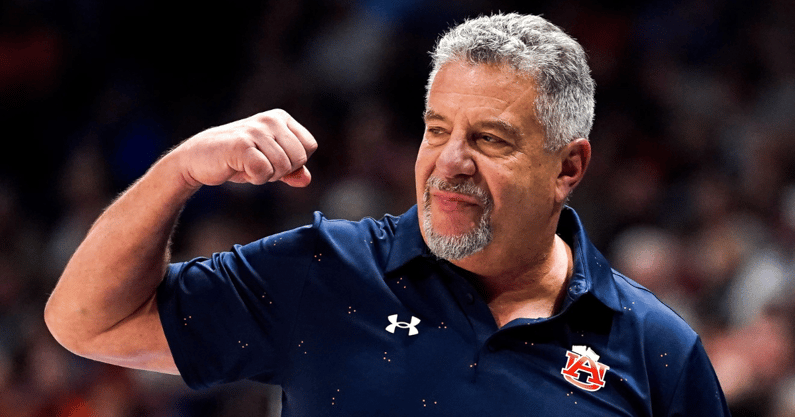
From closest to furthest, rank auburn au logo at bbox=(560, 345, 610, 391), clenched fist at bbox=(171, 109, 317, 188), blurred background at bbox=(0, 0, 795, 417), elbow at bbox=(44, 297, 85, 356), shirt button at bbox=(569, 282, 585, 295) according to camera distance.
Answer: clenched fist at bbox=(171, 109, 317, 188), elbow at bbox=(44, 297, 85, 356), auburn au logo at bbox=(560, 345, 610, 391), shirt button at bbox=(569, 282, 585, 295), blurred background at bbox=(0, 0, 795, 417)

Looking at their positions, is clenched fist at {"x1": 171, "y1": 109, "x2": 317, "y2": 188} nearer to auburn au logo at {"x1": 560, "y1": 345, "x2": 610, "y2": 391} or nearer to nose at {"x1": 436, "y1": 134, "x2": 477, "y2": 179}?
nose at {"x1": 436, "y1": 134, "x2": 477, "y2": 179}

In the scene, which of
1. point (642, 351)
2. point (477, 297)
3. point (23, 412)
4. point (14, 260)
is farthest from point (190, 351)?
point (14, 260)

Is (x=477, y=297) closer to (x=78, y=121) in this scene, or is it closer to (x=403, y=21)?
(x=403, y=21)

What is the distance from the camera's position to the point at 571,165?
238 cm

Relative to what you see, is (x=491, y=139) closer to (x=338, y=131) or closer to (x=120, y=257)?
(x=120, y=257)

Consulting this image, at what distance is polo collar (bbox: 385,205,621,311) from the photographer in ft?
7.44

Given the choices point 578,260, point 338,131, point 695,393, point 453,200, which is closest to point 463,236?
point 453,200

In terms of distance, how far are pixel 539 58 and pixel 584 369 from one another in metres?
0.83

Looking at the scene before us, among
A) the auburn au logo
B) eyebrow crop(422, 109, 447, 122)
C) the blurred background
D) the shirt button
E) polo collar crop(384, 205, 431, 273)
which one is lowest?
the blurred background

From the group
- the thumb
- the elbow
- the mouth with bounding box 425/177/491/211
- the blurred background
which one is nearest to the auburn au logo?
the mouth with bounding box 425/177/491/211

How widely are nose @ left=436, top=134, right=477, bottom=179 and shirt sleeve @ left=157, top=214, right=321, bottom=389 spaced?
445 millimetres

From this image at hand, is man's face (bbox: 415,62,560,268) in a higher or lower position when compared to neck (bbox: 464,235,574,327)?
higher

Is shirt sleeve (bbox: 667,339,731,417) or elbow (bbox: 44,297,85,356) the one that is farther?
shirt sleeve (bbox: 667,339,731,417)

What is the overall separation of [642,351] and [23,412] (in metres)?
4.38
